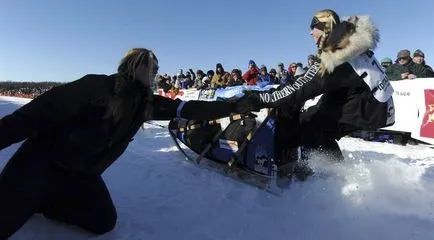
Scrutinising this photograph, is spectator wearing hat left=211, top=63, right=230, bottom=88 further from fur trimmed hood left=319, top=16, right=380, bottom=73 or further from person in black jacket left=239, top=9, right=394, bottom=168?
fur trimmed hood left=319, top=16, right=380, bottom=73

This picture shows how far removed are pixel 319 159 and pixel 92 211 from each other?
226cm

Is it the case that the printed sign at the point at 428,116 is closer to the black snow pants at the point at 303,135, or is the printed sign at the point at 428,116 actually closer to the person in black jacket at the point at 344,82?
the black snow pants at the point at 303,135

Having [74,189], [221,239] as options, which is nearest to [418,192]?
[221,239]

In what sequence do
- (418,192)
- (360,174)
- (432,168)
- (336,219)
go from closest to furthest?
1. (336,219)
2. (418,192)
3. (360,174)
4. (432,168)

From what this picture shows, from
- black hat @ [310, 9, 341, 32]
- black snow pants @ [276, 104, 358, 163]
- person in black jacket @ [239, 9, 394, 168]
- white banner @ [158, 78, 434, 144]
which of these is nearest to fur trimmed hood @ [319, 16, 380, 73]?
person in black jacket @ [239, 9, 394, 168]

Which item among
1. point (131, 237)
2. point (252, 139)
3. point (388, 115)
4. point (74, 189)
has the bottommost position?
point (131, 237)

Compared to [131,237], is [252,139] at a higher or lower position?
higher

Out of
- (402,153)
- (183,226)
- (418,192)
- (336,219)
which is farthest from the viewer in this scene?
(402,153)

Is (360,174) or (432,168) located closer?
(360,174)

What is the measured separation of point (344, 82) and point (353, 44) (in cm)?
33

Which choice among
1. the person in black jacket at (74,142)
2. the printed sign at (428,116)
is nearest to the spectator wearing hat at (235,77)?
the printed sign at (428,116)

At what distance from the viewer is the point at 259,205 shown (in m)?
3.54

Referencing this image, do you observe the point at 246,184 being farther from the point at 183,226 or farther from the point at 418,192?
the point at 418,192

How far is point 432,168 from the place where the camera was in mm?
5297
